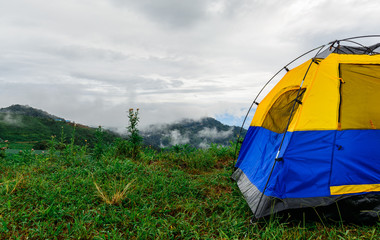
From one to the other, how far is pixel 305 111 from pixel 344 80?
0.89 meters

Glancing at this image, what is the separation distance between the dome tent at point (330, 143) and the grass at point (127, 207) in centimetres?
40

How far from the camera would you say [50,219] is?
11.2 ft

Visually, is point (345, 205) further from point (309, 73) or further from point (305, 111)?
point (309, 73)

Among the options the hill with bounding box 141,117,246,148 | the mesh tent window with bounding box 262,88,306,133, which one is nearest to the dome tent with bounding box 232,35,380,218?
the mesh tent window with bounding box 262,88,306,133

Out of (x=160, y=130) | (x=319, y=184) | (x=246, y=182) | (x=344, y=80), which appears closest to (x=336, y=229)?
(x=319, y=184)

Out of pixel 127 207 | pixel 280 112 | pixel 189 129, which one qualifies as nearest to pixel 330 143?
pixel 280 112

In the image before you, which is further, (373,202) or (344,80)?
(344,80)

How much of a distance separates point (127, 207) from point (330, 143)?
3783 millimetres

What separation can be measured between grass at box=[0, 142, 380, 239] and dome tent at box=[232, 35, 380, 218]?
403 mm

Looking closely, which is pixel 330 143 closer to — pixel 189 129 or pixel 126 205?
pixel 126 205

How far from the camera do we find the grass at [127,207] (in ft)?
10.3

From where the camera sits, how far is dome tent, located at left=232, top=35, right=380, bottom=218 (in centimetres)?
343

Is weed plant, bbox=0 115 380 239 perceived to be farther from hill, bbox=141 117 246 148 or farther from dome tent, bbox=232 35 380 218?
hill, bbox=141 117 246 148

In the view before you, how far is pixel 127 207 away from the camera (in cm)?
391
